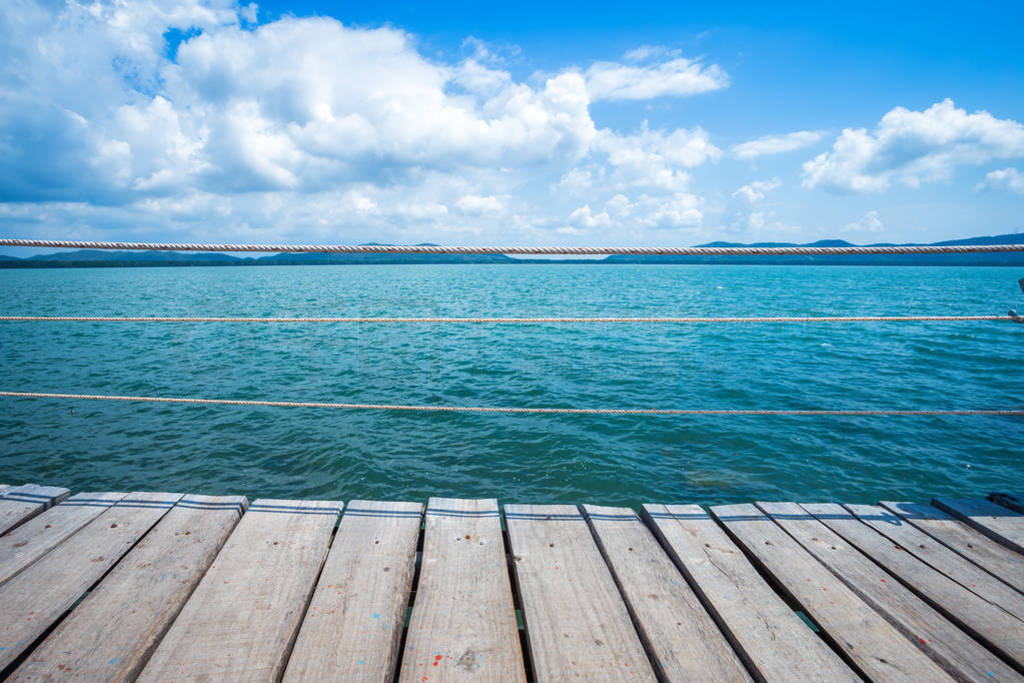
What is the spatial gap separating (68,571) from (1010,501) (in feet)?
15.0

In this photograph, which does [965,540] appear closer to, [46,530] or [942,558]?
[942,558]

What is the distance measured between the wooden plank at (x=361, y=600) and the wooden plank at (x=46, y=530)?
3.97 feet

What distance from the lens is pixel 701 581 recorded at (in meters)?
1.90

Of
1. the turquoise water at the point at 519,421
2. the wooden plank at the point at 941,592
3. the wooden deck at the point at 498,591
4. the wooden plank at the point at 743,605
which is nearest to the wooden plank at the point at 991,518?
the wooden deck at the point at 498,591

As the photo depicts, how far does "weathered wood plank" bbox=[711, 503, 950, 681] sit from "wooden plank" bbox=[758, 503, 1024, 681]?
43mm

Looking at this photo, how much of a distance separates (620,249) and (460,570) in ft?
5.80

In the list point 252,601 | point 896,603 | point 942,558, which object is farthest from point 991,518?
point 252,601

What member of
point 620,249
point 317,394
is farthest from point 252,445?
point 620,249

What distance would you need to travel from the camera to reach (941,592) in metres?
1.88

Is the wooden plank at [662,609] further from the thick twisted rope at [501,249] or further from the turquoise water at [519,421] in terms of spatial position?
the turquoise water at [519,421]

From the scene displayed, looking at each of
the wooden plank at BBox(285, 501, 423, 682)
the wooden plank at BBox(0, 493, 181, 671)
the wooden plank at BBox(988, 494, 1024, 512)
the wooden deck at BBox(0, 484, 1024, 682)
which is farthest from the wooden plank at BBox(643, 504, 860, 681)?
the wooden plank at BBox(0, 493, 181, 671)

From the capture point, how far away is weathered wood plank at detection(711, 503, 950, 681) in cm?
153

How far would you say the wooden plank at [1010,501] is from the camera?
8.27 feet

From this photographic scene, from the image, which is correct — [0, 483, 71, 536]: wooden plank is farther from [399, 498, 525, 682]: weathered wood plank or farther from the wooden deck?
[399, 498, 525, 682]: weathered wood plank
